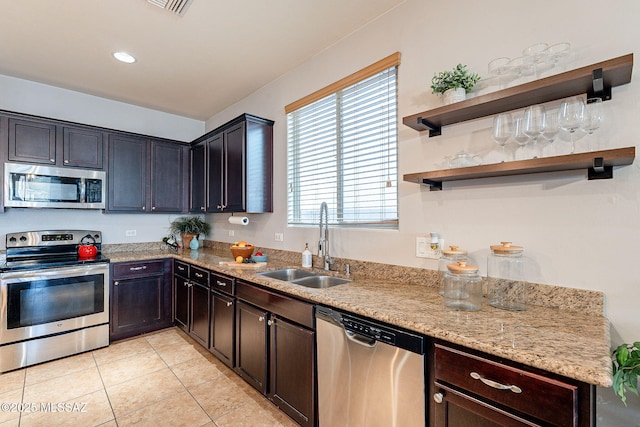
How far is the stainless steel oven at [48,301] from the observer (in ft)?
8.82

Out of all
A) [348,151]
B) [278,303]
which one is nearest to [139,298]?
[278,303]

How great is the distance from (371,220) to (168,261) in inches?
102

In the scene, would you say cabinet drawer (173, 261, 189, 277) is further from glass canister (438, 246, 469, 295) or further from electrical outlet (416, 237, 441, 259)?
glass canister (438, 246, 469, 295)

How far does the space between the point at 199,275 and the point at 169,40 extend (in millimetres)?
2129

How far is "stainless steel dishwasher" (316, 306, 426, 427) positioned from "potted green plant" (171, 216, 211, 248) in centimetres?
306

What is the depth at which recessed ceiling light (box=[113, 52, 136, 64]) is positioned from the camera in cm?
274

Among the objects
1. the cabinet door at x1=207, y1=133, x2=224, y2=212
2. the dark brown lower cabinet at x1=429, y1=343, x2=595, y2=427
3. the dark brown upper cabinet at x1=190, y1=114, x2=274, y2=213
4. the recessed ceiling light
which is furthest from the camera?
the cabinet door at x1=207, y1=133, x2=224, y2=212

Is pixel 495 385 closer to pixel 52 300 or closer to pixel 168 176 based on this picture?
pixel 52 300

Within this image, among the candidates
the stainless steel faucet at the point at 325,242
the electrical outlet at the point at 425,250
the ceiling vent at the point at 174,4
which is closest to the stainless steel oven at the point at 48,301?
the stainless steel faucet at the point at 325,242

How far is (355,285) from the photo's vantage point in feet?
6.56

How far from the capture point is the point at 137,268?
3389 mm

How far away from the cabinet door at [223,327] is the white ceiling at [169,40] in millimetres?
2173

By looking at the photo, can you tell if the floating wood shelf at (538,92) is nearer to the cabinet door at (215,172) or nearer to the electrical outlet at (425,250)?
the electrical outlet at (425,250)

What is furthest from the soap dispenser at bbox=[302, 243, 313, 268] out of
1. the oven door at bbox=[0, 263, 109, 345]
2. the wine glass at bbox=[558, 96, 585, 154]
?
the oven door at bbox=[0, 263, 109, 345]
